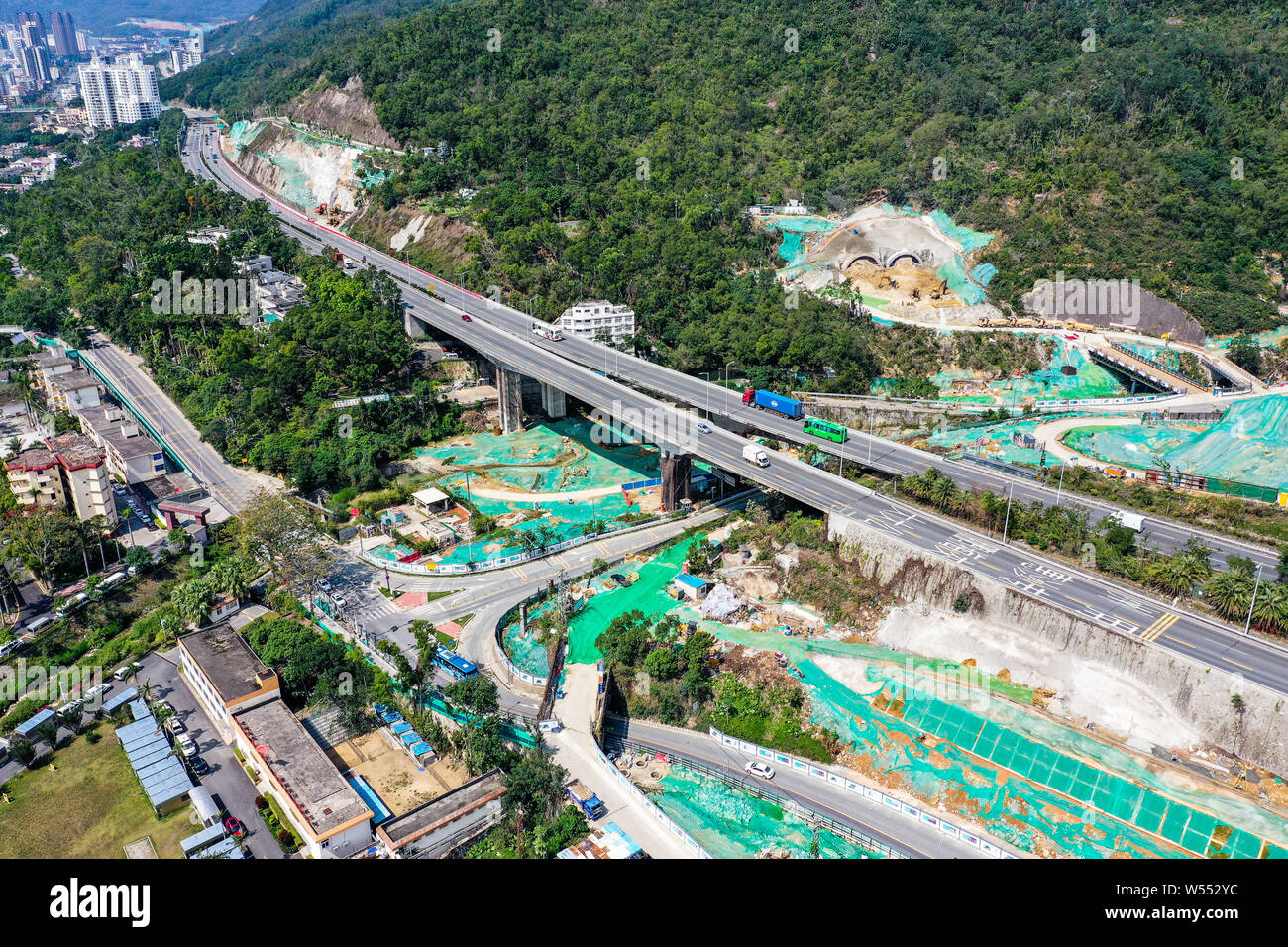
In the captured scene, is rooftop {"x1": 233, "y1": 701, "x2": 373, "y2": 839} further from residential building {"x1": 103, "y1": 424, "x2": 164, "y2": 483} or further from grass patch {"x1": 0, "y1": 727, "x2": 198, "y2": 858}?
residential building {"x1": 103, "y1": 424, "x2": 164, "y2": 483}

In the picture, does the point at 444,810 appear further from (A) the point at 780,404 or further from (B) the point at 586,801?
(A) the point at 780,404

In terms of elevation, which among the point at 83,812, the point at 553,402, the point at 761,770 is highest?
the point at 553,402

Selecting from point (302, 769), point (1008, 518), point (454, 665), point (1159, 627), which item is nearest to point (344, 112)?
point (454, 665)

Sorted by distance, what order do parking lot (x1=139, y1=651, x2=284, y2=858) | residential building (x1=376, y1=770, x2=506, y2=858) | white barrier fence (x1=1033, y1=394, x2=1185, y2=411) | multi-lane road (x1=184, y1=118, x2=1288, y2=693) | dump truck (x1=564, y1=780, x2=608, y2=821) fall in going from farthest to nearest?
1. white barrier fence (x1=1033, y1=394, x2=1185, y2=411)
2. multi-lane road (x1=184, y1=118, x2=1288, y2=693)
3. parking lot (x1=139, y1=651, x2=284, y2=858)
4. dump truck (x1=564, y1=780, x2=608, y2=821)
5. residential building (x1=376, y1=770, x2=506, y2=858)

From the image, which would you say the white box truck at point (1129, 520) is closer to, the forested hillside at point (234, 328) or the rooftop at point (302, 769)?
the rooftop at point (302, 769)

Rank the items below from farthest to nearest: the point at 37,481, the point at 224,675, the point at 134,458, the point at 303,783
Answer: the point at 134,458 < the point at 37,481 < the point at 224,675 < the point at 303,783

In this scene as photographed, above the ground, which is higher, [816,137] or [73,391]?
[816,137]

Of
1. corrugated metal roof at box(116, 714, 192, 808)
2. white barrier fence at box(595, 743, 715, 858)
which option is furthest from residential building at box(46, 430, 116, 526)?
white barrier fence at box(595, 743, 715, 858)

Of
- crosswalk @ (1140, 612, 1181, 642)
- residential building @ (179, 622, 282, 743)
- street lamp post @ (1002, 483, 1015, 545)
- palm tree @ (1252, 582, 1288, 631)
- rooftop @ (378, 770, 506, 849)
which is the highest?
street lamp post @ (1002, 483, 1015, 545)
